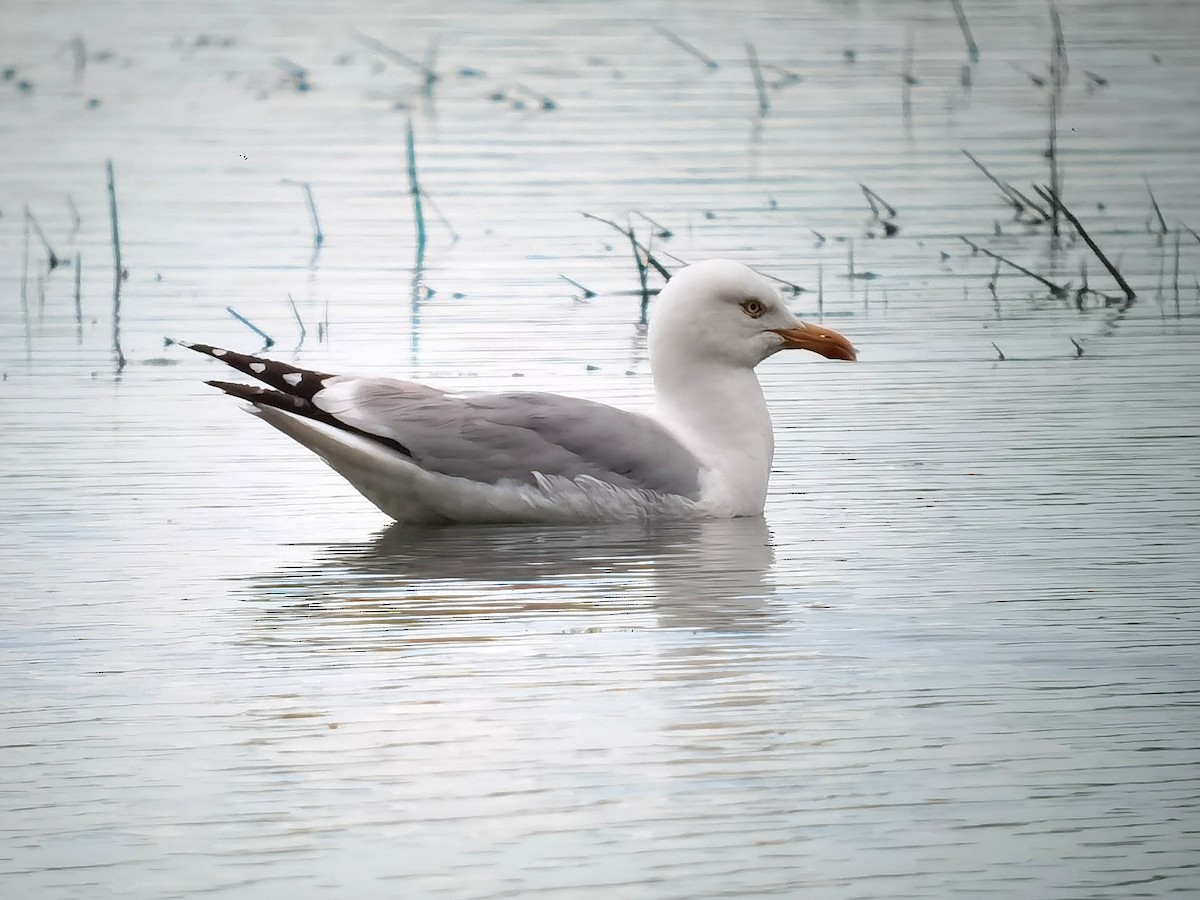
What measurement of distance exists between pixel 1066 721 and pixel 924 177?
1084 cm

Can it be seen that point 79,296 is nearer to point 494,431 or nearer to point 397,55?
point 494,431

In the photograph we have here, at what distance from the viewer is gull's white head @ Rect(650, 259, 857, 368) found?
8.68m

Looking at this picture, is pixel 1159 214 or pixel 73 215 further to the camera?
pixel 73 215

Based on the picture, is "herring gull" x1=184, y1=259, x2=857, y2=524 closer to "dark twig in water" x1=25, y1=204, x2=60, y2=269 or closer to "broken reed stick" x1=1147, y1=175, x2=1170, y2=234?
"broken reed stick" x1=1147, y1=175, x2=1170, y2=234

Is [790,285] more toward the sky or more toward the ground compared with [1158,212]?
more toward the ground

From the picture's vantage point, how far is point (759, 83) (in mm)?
20422

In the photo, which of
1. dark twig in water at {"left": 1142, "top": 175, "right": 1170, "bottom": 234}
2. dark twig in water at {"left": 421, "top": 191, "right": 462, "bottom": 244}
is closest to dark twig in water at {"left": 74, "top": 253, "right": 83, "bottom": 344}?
dark twig in water at {"left": 421, "top": 191, "right": 462, "bottom": 244}

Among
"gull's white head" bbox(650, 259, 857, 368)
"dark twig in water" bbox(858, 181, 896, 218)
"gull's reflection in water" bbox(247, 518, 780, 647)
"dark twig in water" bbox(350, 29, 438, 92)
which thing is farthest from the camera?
"dark twig in water" bbox(350, 29, 438, 92)

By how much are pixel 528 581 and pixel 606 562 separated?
39 centimetres

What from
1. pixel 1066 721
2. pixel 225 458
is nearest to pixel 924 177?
pixel 225 458

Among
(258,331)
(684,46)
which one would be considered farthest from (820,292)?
(684,46)

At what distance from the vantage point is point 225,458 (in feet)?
31.0

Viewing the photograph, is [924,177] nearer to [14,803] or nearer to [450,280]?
[450,280]

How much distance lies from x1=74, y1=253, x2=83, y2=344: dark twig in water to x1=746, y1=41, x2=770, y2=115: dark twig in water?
24.0 feet
